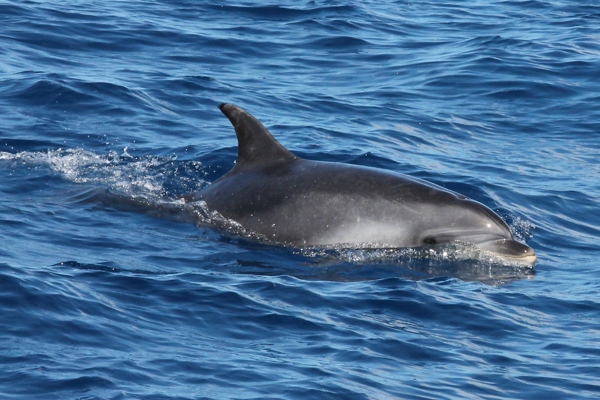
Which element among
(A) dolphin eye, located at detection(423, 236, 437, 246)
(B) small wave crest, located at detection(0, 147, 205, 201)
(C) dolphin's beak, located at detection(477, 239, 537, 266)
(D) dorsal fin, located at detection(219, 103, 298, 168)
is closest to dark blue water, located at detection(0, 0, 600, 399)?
(B) small wave crest, located at detection(0, 147, 205, 201)

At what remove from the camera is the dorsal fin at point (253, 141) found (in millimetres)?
14859

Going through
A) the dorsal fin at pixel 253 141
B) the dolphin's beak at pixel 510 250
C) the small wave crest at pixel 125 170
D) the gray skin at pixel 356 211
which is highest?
the dorsal fin at pixel 253 141

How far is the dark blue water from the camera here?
1057 cm

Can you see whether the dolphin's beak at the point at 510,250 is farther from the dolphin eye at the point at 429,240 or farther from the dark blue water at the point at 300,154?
the dolphin eye at the point at 429,240

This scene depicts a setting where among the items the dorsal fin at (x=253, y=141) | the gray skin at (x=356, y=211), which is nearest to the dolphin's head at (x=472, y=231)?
the gray skin at (x=356, y=211)

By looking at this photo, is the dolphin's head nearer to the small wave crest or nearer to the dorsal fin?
the dorsal fin

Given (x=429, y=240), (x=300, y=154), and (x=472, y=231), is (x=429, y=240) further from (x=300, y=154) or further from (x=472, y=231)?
(x=300, y=154)

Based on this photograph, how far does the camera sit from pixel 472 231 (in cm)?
1434

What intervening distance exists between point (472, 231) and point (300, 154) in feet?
18.5

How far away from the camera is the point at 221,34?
27594 mm

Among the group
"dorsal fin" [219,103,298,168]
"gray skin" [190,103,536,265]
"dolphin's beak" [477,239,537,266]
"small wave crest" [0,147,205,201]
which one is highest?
"dorsal fin" [219,103,298,168]

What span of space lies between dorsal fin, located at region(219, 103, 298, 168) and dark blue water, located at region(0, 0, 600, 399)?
A: 1192 mm

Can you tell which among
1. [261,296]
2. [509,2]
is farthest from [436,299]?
[509,2]

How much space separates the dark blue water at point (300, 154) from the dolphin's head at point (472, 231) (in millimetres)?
256
